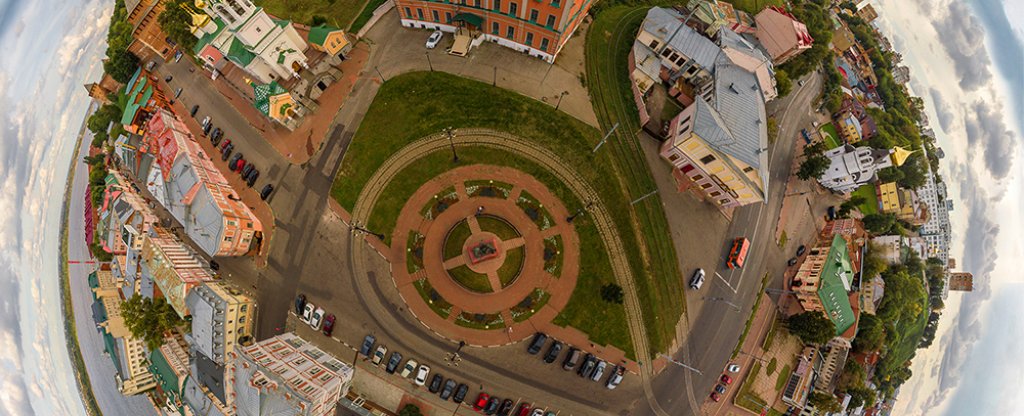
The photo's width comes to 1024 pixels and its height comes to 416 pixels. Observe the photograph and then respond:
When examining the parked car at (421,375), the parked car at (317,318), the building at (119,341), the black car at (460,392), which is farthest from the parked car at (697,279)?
the building at (119,341)

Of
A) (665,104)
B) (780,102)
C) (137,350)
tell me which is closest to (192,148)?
(137,350)

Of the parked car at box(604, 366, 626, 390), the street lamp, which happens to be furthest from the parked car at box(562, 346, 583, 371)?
the street lamp

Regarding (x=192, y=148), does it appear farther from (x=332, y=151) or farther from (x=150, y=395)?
(x=150, y=395)

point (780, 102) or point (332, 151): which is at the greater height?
point (780, 102)

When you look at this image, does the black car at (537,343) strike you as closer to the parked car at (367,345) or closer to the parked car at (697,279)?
the parked car at (367,345)

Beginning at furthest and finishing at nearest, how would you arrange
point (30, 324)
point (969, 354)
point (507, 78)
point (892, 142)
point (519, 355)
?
point (969, 354), point (892, 142), point (30, 324), point (507, 78), point (519, 355)

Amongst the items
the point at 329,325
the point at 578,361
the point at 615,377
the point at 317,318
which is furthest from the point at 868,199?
the point at 317,318

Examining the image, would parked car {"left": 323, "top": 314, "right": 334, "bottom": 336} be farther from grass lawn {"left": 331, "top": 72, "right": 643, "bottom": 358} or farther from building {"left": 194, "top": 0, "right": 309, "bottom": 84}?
building {"left": 194, "top": 0, "right": 309, "bottom": 84}
